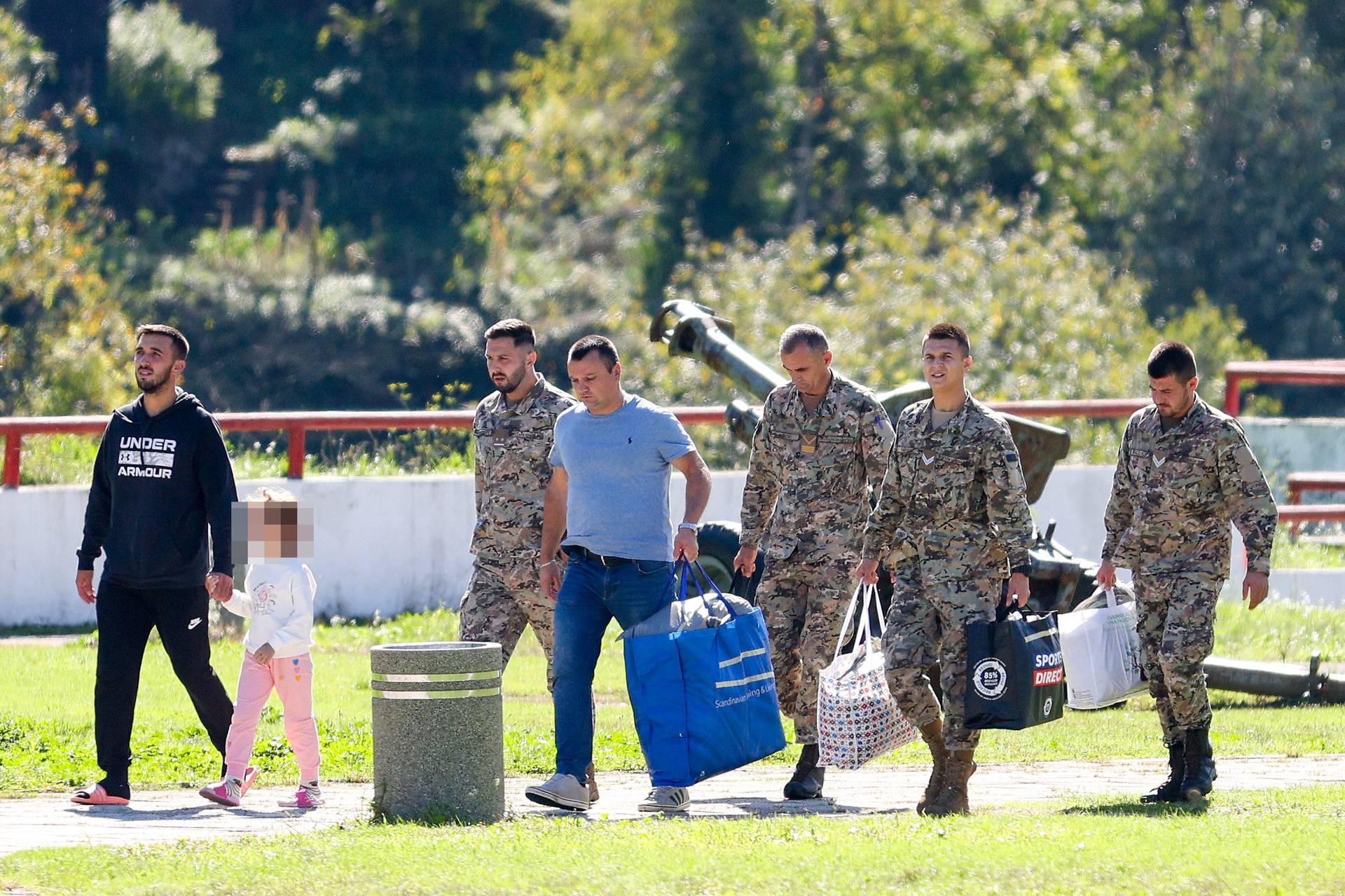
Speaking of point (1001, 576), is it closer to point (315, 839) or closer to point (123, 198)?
point (315, 839)

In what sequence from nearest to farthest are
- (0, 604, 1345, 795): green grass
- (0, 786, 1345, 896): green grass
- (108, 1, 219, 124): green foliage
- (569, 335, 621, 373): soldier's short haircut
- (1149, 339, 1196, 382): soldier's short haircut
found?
(0, 786, 1345, 896): green grass → (569, 335, 621, 373): soldier's short haircut → (1149, 339, 1196, 382): soldier's short haircut → (0, 604, 1345, 795): green grass → (108, 1, 219, 124): green foliage

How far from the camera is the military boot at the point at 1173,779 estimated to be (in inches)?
347

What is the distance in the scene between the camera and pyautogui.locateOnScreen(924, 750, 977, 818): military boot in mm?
8445

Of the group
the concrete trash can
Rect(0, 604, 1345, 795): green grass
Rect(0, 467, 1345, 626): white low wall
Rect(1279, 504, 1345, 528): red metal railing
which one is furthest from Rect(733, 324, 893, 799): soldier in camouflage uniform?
Rect(1279, 504, 1345, 528): red metal railing

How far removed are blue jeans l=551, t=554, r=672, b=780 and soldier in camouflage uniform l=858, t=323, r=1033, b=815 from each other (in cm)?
98

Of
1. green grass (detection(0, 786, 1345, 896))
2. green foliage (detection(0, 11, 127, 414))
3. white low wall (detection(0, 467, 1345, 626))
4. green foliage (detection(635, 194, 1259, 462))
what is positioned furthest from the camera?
green foliage (detection(0, 11, 127, 414))

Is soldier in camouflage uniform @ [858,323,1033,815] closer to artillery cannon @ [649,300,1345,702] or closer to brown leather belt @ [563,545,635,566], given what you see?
brown leather belt @ [563,545,635,566]

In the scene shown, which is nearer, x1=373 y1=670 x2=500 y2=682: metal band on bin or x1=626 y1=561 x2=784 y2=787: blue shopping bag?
x1=373 y1=670 x2=500 y2=682: metal band on bin

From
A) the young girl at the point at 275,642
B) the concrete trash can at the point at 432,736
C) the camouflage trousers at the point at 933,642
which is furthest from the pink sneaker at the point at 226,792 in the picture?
the camouflage trousers at the point at 933,642

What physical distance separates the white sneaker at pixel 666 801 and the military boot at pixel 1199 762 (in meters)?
2.01

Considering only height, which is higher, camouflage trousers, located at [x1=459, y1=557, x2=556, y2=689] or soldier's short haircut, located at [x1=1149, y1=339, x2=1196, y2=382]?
soldier's short haircut, located at [x1=1149, y1=339, x2=1196, y2=382]

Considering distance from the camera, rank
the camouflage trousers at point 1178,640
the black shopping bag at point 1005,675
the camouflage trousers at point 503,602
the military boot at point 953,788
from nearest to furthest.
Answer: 1. the black shopping bag at point 1005,675
2. the military boot at point 953,788
3. the camouflage trousers at point 1178,640
4. the camouflage trousers at point 503,602

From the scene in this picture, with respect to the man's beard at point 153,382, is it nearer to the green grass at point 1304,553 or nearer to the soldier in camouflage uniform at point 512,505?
the soldier in camouflage uniform at point 512,505

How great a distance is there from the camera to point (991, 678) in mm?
8234
